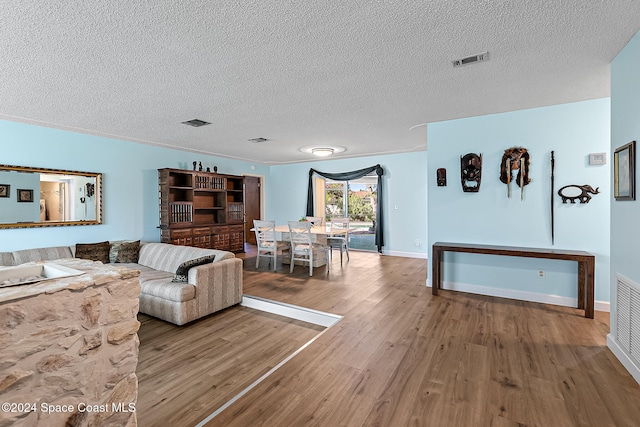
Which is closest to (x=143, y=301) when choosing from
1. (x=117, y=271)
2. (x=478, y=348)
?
(x=117, y=271)

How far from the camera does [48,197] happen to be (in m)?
4.46

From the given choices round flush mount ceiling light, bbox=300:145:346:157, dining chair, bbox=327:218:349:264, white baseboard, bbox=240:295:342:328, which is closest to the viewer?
white baseboard, bbox=240:295:342:328

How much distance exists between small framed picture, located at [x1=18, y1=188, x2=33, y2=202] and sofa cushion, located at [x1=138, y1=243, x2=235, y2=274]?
1.57 metres

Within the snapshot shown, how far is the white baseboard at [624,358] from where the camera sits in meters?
2.12

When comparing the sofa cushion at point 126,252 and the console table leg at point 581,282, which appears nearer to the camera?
the console table leg at point 581,282

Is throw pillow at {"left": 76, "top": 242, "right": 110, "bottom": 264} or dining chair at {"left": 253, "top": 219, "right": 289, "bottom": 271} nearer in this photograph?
throw pillow at {"left": 76, "top": 242, "right": 110, "bottom": 264}

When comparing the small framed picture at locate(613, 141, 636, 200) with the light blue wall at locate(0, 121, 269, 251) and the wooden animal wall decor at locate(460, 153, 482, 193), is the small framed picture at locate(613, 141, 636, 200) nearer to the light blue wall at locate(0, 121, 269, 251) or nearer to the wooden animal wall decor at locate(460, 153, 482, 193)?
the wooden animal wall decor at locate(460, 153, 482, 193)

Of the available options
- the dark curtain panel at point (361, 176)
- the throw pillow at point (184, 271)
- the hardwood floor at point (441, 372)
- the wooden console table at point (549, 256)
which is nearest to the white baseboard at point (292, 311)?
the hardwood floor at point (441, 372)

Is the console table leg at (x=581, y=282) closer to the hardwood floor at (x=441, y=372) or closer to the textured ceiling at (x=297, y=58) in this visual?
the hardwood floor at (x=441, y=372)

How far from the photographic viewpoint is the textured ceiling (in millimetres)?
1845

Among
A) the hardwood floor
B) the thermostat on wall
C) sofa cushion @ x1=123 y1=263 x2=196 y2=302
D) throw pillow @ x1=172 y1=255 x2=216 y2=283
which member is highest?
the thermostat on wall

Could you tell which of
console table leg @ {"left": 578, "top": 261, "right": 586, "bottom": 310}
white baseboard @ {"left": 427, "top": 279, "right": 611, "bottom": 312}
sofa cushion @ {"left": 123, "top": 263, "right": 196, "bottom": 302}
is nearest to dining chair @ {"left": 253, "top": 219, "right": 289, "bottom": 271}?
sofa cushion @ {"left": 123, "top": 263, "right": 196, "bottom": 302}

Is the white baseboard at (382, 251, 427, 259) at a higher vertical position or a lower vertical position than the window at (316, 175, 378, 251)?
lower

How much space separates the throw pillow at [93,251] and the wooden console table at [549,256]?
4.85 m
